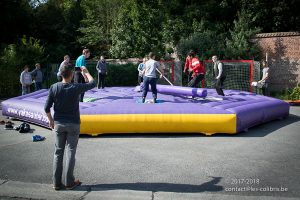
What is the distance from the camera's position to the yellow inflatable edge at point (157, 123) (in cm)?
834

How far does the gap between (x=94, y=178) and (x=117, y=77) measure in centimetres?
1477

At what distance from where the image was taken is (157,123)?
841 cm

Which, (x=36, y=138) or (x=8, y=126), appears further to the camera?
(x=8, y=126)

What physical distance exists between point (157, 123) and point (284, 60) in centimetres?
1140

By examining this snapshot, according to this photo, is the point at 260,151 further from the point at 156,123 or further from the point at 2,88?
the point at 2,88

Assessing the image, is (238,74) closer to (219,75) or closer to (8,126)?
(219,75)

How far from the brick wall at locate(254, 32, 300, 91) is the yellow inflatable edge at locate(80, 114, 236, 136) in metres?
10.3

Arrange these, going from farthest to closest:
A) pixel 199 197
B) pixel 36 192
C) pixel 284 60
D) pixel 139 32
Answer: pixel 139 32, pixel 284 60, pixel 36 192, pixel 199 197

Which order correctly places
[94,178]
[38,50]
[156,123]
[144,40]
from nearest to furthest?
[94,178]
[156,123]
[38,50]
[144,40]

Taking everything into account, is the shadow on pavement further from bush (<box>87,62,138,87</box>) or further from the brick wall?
bush (<box>87,62,138,87</box>)

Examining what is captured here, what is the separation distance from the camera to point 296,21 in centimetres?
2048

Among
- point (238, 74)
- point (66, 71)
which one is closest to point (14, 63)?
point (238, 74)

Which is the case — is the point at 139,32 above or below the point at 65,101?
above

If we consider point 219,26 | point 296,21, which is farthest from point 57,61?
point 296,21
